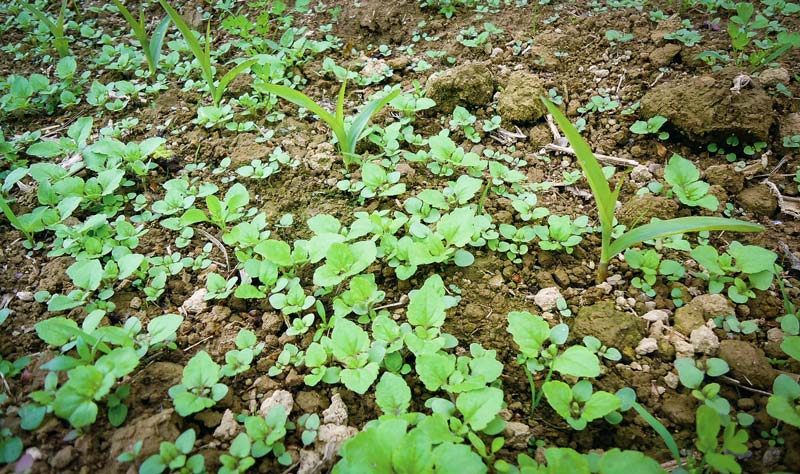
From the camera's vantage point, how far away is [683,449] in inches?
55.0

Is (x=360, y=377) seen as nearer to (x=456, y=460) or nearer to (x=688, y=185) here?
(x=456, y=460)

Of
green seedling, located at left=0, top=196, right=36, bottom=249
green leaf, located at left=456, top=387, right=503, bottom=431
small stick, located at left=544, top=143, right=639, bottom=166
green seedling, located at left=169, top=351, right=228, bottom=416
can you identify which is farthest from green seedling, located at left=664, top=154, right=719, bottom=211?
green seedling, located at left=0, top=196, right=36, bottom=249

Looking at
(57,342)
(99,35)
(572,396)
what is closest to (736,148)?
(572,396)

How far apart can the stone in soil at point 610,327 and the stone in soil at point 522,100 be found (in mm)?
1248

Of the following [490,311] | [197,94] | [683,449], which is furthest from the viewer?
[197,94]

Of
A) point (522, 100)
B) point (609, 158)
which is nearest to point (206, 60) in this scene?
point (522, 100)

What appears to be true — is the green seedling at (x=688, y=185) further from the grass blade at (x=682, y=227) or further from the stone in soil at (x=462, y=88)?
the stone in soil at (x=462, y=88)

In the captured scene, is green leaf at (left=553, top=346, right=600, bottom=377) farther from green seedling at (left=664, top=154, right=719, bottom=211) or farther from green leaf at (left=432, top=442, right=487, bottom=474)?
green seedling at (left=664, top=154, right=719, bottom=211)

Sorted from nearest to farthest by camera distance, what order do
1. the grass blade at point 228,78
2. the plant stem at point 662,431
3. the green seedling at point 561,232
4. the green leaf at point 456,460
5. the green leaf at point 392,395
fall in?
1. the green leaf at point 456,460
2. the plant stem at point 662,431
3. the green leaf at point 392,395
4. the green seedling at point 561,232
5. the grass blade at point 228,78

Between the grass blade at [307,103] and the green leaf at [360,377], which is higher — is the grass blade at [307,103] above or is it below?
above

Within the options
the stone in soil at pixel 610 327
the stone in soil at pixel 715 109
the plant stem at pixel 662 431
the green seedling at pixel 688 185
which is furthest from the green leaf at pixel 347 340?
the stone in soil at pixel 715 109

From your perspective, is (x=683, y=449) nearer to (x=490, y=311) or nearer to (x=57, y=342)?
(x=490, y=311)

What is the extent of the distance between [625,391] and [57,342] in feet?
6.41

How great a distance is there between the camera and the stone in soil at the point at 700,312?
1656mm
